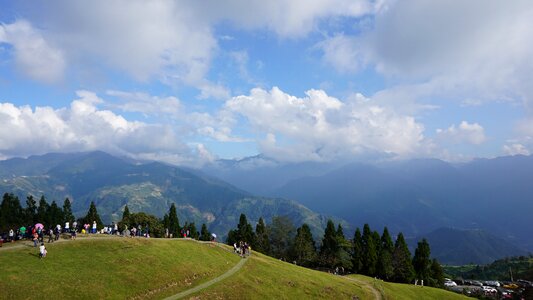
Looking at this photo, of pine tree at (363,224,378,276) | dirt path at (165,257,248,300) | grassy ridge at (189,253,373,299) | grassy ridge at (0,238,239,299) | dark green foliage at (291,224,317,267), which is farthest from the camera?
dark green foliage at (291,224,317,267)

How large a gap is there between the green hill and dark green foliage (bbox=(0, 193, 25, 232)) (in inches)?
4906

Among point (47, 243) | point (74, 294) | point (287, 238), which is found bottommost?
point (74, 294)

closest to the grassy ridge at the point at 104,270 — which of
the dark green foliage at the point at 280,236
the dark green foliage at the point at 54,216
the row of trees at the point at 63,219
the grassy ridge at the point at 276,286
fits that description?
the grassy ridge at the point at 276,286

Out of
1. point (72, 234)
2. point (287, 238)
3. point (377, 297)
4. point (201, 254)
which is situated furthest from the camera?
point (287, 238)

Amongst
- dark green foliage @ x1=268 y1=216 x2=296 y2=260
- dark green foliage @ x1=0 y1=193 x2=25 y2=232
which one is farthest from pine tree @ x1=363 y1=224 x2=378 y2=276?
dark green foliage @ x1=0 y1=193 x2=25 y2=232

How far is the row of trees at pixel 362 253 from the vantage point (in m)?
117

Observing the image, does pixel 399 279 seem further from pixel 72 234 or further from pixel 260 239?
pixel 72 234

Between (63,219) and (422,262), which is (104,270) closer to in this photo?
(422,262)

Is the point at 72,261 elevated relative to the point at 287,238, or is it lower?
lower

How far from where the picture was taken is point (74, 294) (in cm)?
4128

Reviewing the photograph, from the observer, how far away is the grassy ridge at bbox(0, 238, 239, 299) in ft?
Answer: 136

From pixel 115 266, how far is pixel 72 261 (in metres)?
5.44

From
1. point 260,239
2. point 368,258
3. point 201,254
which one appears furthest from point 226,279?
point 260,239

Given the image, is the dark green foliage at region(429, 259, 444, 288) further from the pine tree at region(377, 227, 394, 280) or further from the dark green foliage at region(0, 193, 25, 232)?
the dark green foliage at region(0, 193, 25, 232)
